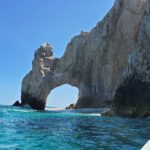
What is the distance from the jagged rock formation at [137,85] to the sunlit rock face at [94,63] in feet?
82.7

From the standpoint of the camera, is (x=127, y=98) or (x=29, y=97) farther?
(x=29, y=97)

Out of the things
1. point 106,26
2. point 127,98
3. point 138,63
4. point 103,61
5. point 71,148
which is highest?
point 106,26

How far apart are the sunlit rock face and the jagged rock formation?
25217 millimetres

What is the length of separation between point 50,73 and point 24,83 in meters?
7.31

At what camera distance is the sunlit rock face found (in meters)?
76.1

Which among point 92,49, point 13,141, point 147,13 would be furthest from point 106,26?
point 13,141

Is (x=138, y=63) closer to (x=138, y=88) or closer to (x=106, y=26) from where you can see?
(x=138, y=88)

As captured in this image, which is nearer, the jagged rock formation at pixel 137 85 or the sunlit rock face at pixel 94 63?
the jagged rock formation at pixel 137 85

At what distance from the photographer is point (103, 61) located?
80125 mm

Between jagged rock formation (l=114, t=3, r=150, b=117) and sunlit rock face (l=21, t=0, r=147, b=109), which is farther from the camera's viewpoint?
sunlit rock face (l=21, t=0, r=147, b=109)

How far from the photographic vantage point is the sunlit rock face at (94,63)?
2997 inches

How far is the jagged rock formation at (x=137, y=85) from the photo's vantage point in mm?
43031

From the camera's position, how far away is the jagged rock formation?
141 feet

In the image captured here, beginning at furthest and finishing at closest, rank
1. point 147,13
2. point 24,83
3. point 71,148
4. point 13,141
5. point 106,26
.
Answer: point 24,83 < point 106,26 < point 147,13 < point 13,141 < point 71,148
